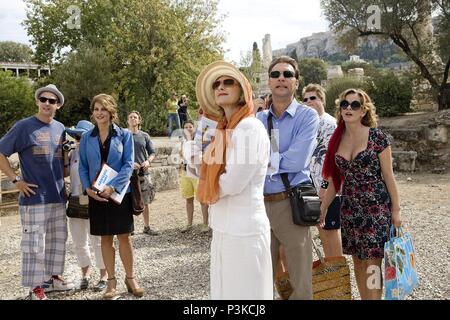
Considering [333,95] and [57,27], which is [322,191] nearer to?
[333,95]

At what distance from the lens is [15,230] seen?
27.6 ft

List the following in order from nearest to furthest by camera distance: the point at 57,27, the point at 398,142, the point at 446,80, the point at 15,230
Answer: the point at 15,230
the point at 398,142
the point at 446,80
the point at 57,27

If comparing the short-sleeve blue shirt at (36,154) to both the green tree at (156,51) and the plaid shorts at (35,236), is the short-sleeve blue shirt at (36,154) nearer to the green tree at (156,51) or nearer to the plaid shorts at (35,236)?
the plaid shorts at (35,236)

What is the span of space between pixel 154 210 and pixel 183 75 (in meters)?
18.1

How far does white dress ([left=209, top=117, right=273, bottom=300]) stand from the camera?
97.2 inches

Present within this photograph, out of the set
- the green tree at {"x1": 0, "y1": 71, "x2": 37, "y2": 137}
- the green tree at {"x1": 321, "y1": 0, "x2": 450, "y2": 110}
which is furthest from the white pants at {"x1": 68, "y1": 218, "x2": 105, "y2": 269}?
the green tree at {"x1": 0, "y1": 71, "x2": 37, "y2": 137}

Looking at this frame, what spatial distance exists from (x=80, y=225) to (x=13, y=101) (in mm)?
22761

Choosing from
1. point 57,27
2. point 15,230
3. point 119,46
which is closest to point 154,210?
point 15,230

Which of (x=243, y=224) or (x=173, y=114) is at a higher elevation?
(x=173, y=114)

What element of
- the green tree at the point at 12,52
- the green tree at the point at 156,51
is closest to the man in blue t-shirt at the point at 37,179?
the green tree at the point at 156,51

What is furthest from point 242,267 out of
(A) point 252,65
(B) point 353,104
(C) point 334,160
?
(A) point 252,65

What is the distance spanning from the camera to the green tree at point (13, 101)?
24438 millimetres

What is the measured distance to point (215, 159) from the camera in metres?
2.54

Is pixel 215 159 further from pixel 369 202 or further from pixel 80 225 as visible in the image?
pixel 80 225
